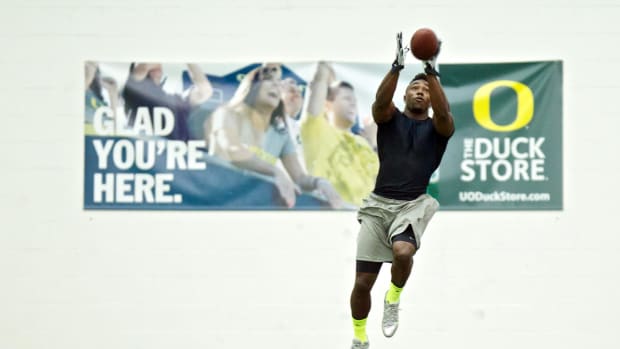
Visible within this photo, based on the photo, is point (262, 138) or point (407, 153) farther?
point (262, 138)

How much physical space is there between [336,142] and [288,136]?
0.35 m

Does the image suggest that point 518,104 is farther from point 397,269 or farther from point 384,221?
point 397,269

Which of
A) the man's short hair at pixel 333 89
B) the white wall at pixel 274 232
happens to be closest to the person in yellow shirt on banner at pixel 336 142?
the man's short hair at pixel 333 89

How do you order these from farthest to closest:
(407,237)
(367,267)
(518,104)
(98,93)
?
1. (98,93)
2. (518,104)
3. (367,267)
4. (407,237)

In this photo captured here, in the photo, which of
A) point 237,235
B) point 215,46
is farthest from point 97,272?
point 215,46

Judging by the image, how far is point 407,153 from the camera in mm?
5648

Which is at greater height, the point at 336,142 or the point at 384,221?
the point at 336,142

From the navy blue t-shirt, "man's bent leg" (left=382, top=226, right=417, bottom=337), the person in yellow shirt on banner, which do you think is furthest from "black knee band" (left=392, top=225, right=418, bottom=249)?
the person in yellow shirt on banner

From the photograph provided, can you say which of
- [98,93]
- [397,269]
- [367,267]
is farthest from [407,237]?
[98,93]

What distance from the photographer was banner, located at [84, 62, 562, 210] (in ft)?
24.7

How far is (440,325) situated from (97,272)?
2.54m

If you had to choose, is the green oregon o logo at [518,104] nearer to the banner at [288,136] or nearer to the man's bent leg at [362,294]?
the banner at [288,136]

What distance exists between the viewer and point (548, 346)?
24.6 ft

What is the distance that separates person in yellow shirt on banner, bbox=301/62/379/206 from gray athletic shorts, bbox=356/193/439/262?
1767mm
